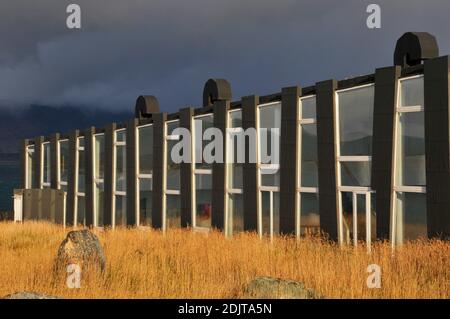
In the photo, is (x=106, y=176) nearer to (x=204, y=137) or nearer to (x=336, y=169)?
(x=204, y=137)

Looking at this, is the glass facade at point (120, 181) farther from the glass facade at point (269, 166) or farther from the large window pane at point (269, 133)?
the large window pane at point (269, 133)

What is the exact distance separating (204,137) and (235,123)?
2.52 m

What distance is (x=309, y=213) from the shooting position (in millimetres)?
25047

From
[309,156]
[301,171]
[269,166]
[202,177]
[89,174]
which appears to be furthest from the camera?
[89,174]

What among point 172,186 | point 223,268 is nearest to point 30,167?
point 172,186

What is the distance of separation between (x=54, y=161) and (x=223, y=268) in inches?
1297

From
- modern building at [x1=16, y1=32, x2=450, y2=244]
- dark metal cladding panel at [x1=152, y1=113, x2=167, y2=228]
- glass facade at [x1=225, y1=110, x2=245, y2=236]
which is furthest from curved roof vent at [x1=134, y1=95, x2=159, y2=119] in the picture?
glass facade at [x1=225, y1=110, x2=245, y2=236]

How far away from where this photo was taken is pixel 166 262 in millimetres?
18500

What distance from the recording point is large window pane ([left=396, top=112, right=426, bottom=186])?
20500 millimetres

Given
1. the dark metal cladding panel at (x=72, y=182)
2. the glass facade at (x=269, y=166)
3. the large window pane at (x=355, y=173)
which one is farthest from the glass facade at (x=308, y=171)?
the dark metal cladding panel at (x=72, y=182)

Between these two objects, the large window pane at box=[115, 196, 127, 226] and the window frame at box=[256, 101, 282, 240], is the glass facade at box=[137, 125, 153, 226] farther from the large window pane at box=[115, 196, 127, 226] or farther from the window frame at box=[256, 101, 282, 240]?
the window frame at box=[256, 101, 282, 240]

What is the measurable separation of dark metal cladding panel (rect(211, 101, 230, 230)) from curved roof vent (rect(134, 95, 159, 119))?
31.6ft

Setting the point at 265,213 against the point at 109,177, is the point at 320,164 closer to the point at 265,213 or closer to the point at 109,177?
the point at 265,213
